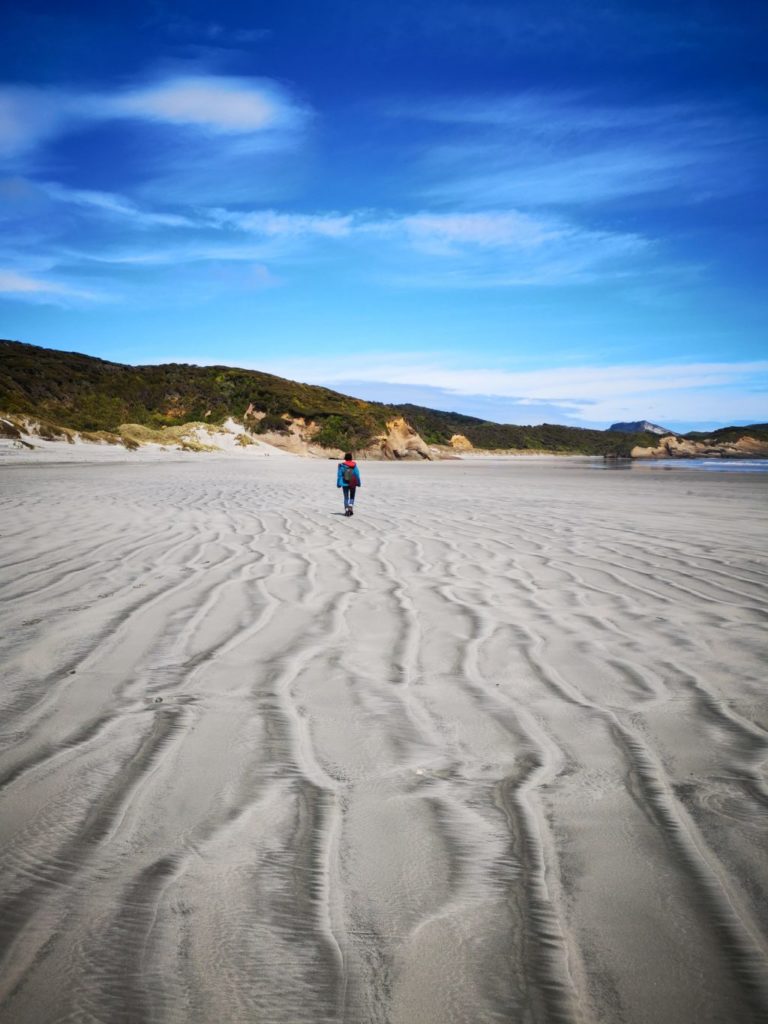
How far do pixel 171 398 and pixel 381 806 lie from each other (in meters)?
71.8

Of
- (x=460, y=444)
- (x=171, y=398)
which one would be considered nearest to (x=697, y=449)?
(x=460, y=444)

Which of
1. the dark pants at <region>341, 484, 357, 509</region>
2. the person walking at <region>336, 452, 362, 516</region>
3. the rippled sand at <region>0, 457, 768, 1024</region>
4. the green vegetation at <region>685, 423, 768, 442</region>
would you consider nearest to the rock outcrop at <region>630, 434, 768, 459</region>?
the green vegetation at <region>685, 423, 768, 442</region>

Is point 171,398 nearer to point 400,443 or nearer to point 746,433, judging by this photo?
point 400,443

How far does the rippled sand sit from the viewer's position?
4.67 ft

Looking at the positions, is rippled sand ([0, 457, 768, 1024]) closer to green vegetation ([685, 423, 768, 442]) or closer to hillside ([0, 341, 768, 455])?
hillside ([0, 341, 768, 455])

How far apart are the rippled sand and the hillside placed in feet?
159

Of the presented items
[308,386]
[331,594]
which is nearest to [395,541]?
[331,594]

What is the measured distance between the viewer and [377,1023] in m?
1.31

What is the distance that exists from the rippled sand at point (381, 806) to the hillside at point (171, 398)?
48414mm

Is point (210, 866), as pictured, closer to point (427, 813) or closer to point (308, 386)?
point (427, 813)

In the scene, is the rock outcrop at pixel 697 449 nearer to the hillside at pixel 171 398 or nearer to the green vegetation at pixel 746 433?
the green vegetation at pixel 746 433

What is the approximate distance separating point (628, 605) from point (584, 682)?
1806mm

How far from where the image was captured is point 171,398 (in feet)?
225

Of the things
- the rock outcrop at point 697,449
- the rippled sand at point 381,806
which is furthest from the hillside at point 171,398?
the rippled sand at point 381,806
